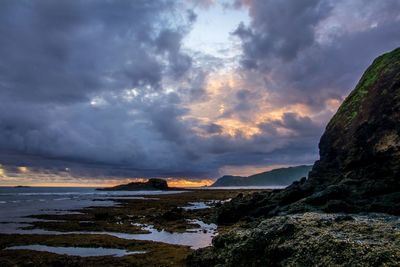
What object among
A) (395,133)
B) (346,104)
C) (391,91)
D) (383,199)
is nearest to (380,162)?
(395,133)

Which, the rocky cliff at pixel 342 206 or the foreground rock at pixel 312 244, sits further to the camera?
the rocky cliff at pixel 342 206

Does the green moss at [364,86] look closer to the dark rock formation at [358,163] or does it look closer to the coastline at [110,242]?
the dark rock formation at [358,163]

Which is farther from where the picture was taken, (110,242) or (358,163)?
(358,163)

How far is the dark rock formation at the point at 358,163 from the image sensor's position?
120 feet

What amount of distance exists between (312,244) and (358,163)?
122 ft

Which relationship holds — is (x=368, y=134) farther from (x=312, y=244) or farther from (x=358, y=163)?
(x=312, y=244)

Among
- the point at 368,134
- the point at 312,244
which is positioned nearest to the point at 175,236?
the point at 312,244

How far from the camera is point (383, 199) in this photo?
34750 mm

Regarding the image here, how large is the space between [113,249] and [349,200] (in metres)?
23.3

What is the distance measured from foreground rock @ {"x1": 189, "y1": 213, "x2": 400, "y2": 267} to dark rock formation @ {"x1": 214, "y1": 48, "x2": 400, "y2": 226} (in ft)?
55.0

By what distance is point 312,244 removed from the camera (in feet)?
49.7

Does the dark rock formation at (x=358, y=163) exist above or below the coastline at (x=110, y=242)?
above

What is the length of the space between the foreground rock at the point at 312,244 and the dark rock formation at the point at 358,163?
16.8 meters

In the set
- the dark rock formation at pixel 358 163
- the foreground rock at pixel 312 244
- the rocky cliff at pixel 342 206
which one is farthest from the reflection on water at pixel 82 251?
the dark rock formation at pixel 358 163
